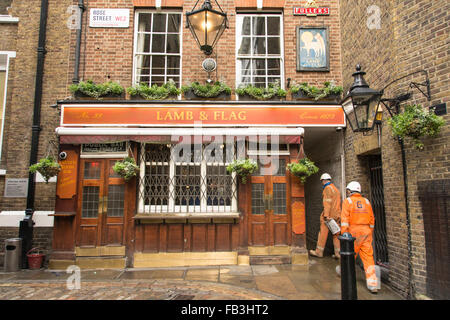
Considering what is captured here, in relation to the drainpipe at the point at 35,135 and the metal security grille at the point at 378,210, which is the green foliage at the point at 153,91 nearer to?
the drainpipe at the point at 35,135

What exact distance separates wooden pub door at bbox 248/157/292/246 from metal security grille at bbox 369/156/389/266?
187 cm

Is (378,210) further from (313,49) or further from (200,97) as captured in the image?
(200,97)

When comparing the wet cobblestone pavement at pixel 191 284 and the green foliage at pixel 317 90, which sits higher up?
the green foliage at pixel 317 90

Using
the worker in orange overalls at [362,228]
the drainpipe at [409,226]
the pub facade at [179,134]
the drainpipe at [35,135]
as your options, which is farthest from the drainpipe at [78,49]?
the drainpipe at [409,226]

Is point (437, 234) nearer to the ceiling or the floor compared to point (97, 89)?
nearer to the floor

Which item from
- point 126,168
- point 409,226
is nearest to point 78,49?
point 126,168

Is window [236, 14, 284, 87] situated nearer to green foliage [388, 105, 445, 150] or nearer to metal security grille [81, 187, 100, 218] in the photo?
green foliage [388, 105, 445, 150]

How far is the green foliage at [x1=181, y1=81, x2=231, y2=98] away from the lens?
274 inches

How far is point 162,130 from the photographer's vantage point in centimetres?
671

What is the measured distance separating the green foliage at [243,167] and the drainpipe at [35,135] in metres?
5.01

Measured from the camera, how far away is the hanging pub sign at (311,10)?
750cm

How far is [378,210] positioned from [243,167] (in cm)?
306

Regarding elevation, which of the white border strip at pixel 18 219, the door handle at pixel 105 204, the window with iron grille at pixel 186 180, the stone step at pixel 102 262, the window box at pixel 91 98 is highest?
the window box at pixel 91 98
